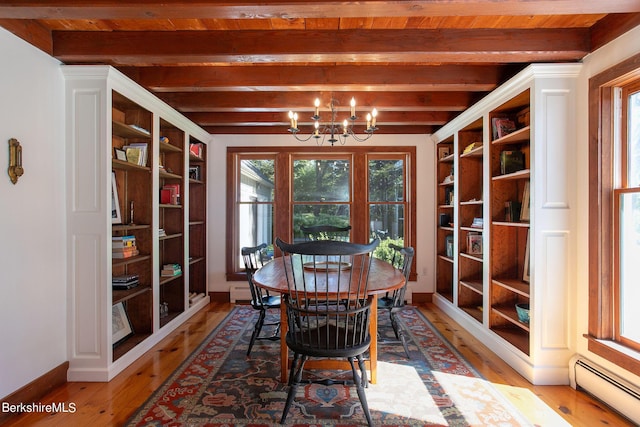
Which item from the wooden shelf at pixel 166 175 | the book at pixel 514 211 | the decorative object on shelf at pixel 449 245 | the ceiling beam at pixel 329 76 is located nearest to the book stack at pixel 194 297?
the wooden shelf at pixel 166 175

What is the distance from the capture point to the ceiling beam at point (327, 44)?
7.26 ft

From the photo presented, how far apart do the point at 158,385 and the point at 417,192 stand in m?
3.63

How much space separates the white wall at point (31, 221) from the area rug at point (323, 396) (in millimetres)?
816

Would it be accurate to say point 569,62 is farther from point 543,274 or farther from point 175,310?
point 175,310

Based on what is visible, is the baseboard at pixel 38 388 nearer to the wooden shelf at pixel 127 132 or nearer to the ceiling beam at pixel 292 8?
the wooden shelf at pixel 127 132

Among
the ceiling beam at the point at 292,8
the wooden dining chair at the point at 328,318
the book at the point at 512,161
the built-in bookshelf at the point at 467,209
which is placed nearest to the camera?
the ceiling beam at the point at 292,8

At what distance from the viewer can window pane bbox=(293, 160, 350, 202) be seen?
4.64 m

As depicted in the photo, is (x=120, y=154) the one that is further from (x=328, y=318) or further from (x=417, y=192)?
(x=417, y=192)

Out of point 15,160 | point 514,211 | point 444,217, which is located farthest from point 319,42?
point 444,217

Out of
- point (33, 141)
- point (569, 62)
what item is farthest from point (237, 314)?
point (569, 62)

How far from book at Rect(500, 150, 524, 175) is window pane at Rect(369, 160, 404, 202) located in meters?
1.78

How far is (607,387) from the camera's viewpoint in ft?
6.77

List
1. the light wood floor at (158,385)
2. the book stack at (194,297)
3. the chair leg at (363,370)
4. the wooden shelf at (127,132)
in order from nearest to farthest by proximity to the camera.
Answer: the light wood floor at (158,385) < the chair leg at (363,370) < the wooden shelf at (127,132) < the book stack at (194,297)

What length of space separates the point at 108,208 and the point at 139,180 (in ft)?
2.15
